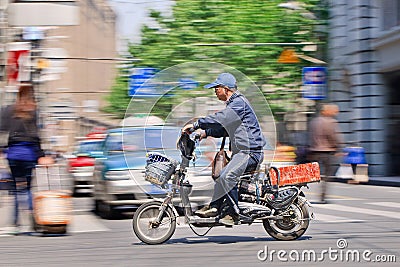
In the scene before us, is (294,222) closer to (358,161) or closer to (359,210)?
(359,210)

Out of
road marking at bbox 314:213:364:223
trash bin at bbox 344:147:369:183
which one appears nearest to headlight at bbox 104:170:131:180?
road marking at bbox 314:213:364:223

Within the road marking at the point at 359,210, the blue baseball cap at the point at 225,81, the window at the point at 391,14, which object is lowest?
the road marking at the point at 359,210

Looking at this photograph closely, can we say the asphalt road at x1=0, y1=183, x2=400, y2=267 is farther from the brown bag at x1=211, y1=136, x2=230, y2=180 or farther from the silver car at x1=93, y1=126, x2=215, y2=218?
the brown bag at x1=211, y1=136, x2=230, y2=180

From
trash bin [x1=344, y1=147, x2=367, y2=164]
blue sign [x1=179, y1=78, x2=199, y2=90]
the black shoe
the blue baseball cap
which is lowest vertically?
the black shoe

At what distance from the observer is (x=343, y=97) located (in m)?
29.1

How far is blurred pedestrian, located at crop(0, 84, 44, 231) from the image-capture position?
10805 mm

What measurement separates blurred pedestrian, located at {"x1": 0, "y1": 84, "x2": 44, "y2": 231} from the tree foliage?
66.1 ft

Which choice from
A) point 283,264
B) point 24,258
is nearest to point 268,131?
point 283,264

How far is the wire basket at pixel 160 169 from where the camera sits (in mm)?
9461

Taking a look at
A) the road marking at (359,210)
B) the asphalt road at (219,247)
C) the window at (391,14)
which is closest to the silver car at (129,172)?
the asphalt road at (219,247)

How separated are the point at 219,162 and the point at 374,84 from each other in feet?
59.6

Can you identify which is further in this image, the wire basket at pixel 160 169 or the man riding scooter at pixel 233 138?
the wire basket at pixel 160 169

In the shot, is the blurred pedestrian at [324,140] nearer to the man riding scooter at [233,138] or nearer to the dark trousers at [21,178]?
the man riding scooter at [233,138]

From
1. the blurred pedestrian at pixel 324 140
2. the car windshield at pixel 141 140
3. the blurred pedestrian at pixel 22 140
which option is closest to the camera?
the car windshield at pixel 141 140
